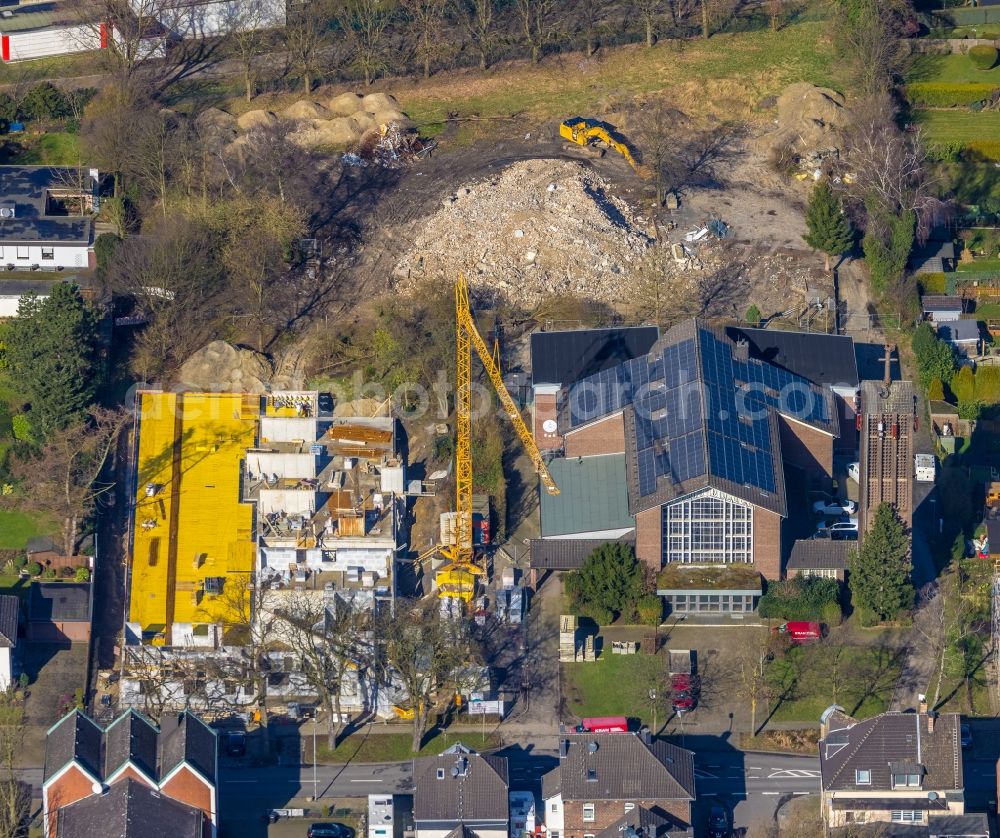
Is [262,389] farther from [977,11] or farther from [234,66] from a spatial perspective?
[977,11]

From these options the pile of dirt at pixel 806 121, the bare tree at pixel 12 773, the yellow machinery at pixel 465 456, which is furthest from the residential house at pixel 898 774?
the pile of dirt at pixel 806 121

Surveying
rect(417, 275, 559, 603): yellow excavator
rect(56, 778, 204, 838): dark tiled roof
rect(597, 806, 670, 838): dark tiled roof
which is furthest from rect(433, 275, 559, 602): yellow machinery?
rect(56, 778, 204, 838): dark tiled roof

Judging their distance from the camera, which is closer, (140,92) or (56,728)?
(56,728)

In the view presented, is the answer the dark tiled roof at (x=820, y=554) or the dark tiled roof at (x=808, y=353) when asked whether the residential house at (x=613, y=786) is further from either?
the dark tiled roof at (x=808, y=353)

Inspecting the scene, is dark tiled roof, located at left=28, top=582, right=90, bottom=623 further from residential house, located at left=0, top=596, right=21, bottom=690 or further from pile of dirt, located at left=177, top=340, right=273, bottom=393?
pile of dirt, located at left=177, top=340, right=273, bottom=393

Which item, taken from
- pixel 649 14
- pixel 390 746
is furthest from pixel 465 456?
pixel 649 14

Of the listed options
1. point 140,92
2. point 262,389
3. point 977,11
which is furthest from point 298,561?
point 977,11
